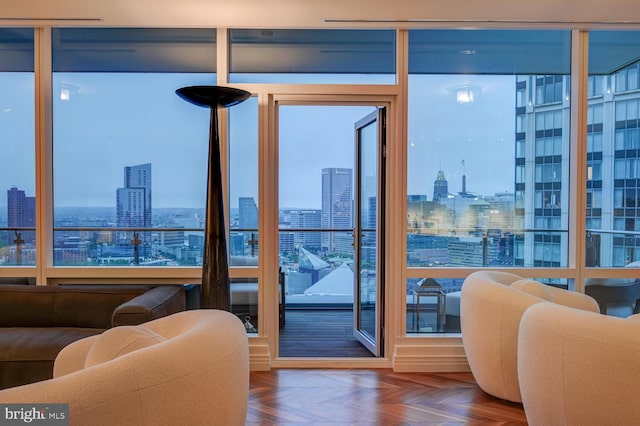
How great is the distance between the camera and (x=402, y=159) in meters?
3.62

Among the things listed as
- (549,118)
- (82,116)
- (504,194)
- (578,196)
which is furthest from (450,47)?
(82,116)

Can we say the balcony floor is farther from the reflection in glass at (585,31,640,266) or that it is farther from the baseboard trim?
the reflection in glass at (585,31,640,266)

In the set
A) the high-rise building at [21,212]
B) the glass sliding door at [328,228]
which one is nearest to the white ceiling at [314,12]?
the glass sliding door at [328,228]

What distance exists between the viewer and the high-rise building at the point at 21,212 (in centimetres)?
369

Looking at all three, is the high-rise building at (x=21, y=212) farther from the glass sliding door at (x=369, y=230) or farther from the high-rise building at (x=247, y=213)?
the glass sliding door at (x=369, y=230)

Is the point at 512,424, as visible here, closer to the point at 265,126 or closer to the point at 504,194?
the point at 504,194

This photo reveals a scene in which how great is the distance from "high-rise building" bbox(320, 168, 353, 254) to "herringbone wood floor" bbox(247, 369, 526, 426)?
1.92m

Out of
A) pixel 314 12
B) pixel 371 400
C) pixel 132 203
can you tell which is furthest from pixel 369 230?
pixel 132 203

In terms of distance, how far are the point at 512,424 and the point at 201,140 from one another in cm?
287

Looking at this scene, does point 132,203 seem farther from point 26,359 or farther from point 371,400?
point 371,400

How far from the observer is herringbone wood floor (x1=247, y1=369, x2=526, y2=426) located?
2.71 metres

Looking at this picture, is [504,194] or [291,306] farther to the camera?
[291,306]
